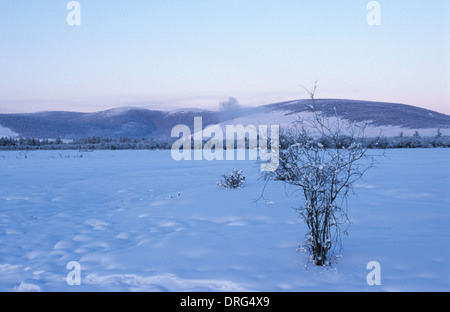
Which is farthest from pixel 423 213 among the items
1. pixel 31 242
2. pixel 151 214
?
pixel 31 242

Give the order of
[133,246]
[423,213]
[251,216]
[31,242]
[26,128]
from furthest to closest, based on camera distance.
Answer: [26,128] → [251,216] → [423,213] → [31,242] → [133,246]

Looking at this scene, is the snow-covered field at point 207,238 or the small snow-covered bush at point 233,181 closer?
the snow-covered field at point 207,238

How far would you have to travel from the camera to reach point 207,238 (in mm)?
4758

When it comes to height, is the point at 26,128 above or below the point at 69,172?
above

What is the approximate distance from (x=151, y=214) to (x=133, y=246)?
5.89 ft

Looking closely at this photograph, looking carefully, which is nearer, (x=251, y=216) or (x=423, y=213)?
(x=423, y=213)

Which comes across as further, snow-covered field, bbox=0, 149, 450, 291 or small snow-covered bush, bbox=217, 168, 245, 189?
small snow-covered bush, bbox=217, 168, 245, 189

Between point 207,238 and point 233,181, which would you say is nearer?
point 207,238

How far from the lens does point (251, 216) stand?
5914 mm

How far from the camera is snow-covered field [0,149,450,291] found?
131 inches

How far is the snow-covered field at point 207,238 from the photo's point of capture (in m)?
3.32

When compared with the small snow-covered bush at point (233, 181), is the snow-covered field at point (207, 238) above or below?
below

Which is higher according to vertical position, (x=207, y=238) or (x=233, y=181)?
(x=233, y=181)
